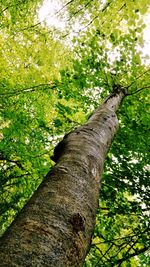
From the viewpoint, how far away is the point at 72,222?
3.70ft

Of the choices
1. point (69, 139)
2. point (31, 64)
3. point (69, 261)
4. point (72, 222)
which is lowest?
point (69, 261)

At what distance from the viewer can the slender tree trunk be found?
0.90 metres

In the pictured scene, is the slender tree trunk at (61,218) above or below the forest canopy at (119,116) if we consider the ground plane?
below

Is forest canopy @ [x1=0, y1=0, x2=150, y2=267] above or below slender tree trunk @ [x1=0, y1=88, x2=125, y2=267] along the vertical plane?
above

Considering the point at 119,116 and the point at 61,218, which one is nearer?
the point at 61,218

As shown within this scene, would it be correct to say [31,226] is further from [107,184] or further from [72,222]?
[107,184]

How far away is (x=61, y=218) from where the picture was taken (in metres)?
1.11

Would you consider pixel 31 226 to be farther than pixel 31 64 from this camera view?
No

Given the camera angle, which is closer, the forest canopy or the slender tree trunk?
the slender tree trunk

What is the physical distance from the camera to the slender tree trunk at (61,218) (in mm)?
900

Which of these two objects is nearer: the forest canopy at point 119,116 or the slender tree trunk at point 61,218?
the slender tree trunk at point 61,218

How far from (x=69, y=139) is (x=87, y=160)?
38 centimetres

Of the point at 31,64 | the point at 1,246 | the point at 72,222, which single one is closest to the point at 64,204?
the point at 72,222

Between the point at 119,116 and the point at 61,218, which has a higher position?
the point at 119,116
